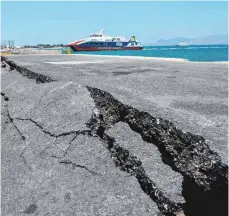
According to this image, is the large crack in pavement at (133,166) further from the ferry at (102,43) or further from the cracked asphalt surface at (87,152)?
the ferry at (102,43)

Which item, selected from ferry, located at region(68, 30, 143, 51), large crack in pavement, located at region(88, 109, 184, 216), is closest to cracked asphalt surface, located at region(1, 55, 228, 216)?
large crack in pavement, located at region(88, 109, 184, 216)

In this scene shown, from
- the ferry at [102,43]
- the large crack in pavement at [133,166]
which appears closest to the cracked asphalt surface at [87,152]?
the large crack in pavement at [133,166]

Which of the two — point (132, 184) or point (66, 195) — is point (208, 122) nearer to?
point (132, 184)

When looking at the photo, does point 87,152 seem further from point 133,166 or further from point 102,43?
point 102,43

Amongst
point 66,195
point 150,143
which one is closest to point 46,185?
point 66,195

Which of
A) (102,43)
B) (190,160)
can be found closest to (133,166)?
(190,160)

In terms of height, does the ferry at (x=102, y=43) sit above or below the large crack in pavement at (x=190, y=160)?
below
